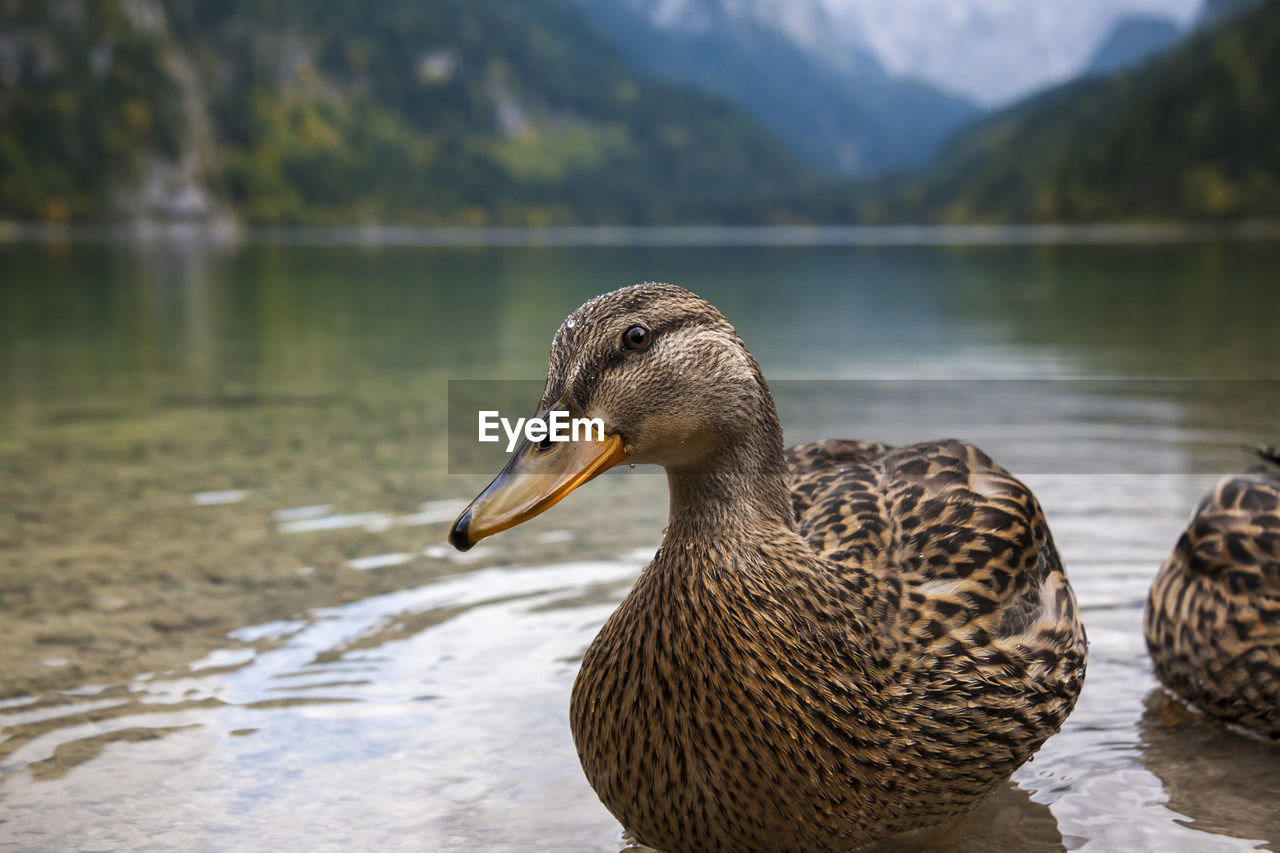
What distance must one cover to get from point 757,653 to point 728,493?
395 millimetres

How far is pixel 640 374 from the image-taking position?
2.98 m

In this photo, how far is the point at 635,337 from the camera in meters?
3.00

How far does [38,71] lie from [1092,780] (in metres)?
189

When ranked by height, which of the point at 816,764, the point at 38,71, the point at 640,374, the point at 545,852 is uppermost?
the point at 38,71

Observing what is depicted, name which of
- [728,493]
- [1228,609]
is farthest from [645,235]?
[728,493]

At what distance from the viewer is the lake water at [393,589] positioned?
12.9ft

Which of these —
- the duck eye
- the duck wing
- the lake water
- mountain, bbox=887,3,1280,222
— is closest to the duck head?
the duck eye

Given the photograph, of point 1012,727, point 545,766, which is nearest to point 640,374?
point 1012,727

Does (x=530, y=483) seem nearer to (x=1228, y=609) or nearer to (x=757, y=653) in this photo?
(x=757, y=653)

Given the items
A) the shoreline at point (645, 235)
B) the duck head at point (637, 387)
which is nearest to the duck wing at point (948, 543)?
the duck head at point (637, 387)

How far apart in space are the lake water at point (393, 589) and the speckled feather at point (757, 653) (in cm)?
63

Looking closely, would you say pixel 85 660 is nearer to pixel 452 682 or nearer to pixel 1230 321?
pixel 452 682

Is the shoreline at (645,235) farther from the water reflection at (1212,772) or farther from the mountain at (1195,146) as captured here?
the water reflection at (1212,772)

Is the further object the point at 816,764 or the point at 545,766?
the point at 545,766
